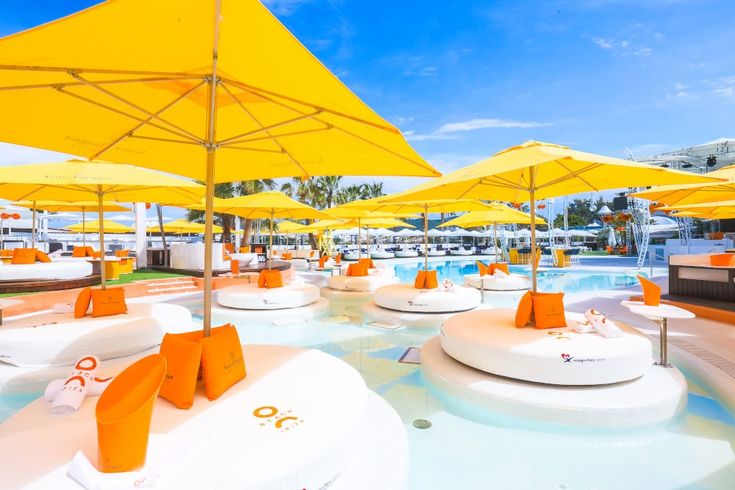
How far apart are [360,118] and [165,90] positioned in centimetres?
196

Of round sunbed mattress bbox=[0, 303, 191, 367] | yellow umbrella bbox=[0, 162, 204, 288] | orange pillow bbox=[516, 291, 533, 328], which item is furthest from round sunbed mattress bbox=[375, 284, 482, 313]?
yellow umbrella bbox=[0, 162, 204, 288]

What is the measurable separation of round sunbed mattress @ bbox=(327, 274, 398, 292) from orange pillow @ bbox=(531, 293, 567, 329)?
749 cm

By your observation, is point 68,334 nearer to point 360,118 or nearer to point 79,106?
point 79,106

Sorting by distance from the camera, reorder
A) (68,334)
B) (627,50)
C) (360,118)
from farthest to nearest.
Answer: (627,50) → (68,334) → (360,118)

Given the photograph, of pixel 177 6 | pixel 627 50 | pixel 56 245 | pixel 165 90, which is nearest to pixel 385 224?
pixel 627 50

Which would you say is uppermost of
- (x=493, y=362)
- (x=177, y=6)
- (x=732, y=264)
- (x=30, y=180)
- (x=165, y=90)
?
(x=165, y=90)

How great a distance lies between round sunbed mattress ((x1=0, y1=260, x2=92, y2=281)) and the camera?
9930 mm

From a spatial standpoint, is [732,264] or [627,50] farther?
[627,50]

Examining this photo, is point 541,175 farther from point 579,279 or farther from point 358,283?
point 579,279

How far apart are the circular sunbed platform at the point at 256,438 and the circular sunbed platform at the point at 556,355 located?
65.2 inches

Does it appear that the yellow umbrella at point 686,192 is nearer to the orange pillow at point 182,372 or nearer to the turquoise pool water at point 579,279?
the turquoise pool water at point 579,279

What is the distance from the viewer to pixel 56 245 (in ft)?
94.0

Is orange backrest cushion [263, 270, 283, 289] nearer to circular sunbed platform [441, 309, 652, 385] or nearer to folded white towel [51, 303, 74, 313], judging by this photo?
folded white towel [51, 303, 74, 313]

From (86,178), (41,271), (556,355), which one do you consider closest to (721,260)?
(556,355)
